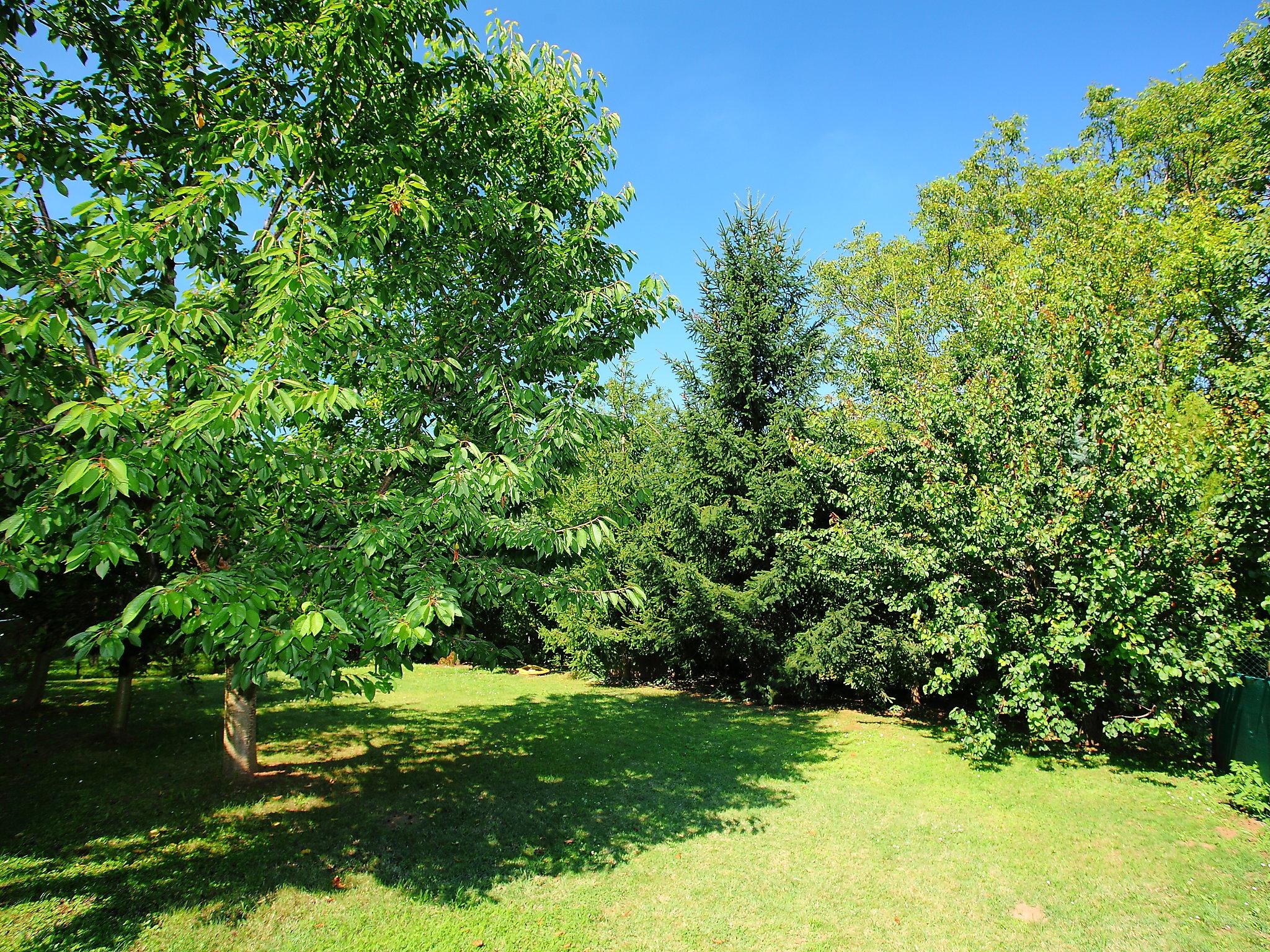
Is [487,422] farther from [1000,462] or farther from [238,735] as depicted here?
[1000,462]

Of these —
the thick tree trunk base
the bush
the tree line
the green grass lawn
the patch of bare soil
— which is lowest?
the patch of bare soil

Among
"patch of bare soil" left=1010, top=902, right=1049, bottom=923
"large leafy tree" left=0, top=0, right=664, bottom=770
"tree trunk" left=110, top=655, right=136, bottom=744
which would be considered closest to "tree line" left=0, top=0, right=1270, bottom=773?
"large leafy tree" left=0, top=0, right=664, bottom=770

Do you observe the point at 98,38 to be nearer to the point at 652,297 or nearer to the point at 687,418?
the point at 652,297

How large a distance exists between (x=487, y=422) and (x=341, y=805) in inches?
188

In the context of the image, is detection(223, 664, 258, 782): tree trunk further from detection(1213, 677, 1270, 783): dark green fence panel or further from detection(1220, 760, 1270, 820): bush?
detection(1213, 677, 1270, 783): dark green fence panel

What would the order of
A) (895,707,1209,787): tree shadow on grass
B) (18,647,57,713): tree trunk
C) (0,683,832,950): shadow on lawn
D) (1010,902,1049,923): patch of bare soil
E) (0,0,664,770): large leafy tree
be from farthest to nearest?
1. (18,647,57,713): tree trunk
2. (895,707,1209,787): tree shadow on grass
3. (0,683,832,950): shadow on lawn
4. (1010,902,1049,923): patch of bare soil
5. (0,0,664,770): large leafy tree

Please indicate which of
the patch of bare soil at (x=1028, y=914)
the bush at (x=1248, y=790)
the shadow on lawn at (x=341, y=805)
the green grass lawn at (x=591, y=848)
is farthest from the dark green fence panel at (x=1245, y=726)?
the shadow on lawn at (x=341, y=805)

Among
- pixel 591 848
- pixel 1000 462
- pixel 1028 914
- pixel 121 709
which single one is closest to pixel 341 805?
pixel 591 848

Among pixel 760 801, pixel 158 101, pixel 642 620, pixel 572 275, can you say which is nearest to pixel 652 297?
pixel 572 275

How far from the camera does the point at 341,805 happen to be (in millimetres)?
6887

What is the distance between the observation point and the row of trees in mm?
8414

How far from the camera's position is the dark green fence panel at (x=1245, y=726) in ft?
24.8

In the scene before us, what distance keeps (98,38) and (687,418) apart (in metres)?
11.8

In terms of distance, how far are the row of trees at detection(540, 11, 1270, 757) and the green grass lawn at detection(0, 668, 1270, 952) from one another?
220cm
